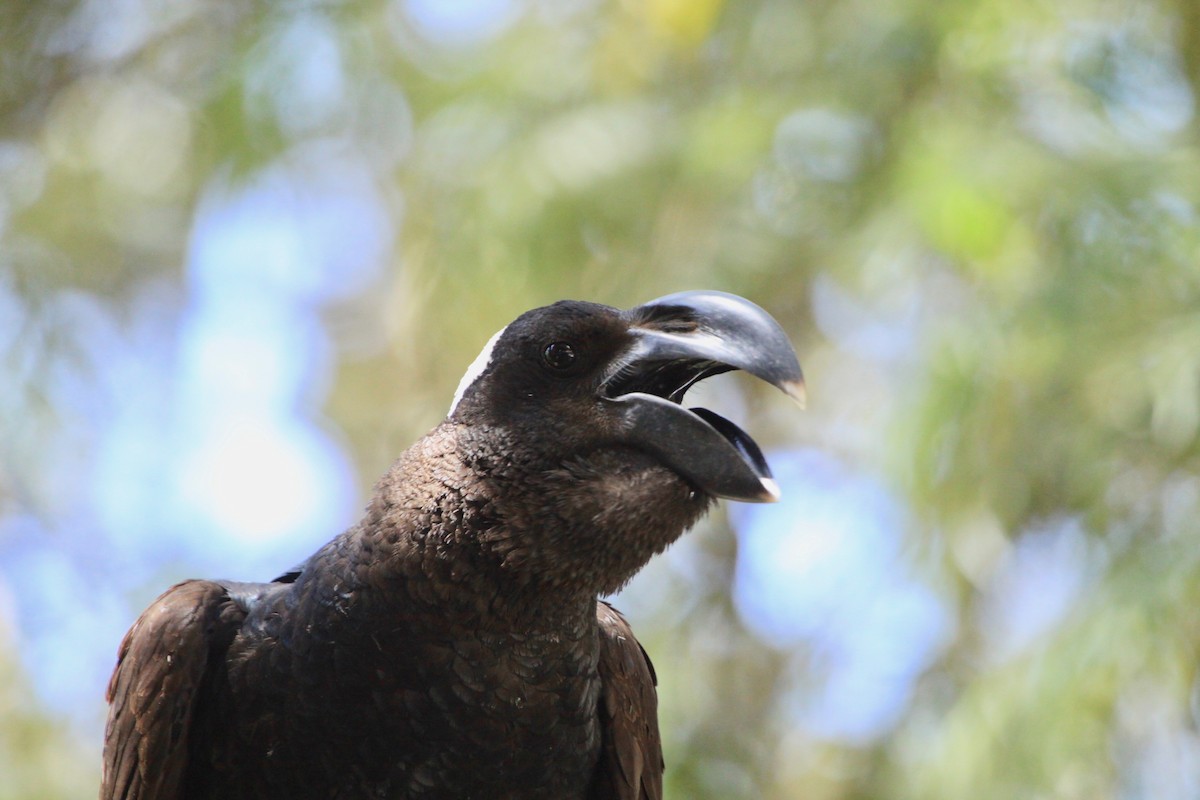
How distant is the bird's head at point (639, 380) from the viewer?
2490 mm

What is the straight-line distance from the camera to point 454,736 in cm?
265

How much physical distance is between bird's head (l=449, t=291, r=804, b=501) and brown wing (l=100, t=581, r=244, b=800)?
28.6 inches

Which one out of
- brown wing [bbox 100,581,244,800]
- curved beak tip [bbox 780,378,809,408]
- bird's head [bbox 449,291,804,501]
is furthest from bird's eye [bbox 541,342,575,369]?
brown wing [bbox 100,581,244,800]

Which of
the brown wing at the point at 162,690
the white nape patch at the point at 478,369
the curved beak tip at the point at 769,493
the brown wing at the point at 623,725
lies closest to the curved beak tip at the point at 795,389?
the curved beak tip at the point at 769,493

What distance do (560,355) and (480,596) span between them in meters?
0.53

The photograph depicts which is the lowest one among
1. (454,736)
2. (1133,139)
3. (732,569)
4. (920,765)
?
(454,736)

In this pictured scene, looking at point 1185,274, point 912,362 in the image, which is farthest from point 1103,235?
point 912,362

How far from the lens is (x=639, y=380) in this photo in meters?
2.66

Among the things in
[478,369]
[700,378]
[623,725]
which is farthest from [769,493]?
[623,725]

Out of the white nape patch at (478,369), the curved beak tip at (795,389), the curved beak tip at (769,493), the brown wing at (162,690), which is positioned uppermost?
the white nape patch at (478,369)

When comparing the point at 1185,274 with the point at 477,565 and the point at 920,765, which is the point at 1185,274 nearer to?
the point at 920,765

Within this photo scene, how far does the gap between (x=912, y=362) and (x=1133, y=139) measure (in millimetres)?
1452

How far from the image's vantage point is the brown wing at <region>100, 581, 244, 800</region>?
9.00 feet

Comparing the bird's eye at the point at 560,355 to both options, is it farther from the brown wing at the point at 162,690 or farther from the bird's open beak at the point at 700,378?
the brown wing at the point at 162,690
